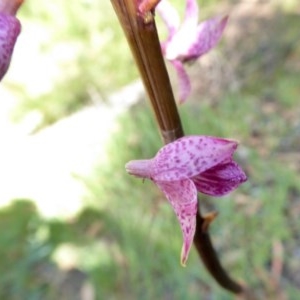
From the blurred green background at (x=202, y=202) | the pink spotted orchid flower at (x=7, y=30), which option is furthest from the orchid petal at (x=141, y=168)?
the blurred green background at (x=202, y=202)

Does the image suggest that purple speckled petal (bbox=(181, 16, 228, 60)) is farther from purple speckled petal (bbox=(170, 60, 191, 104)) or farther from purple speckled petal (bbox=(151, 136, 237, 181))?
purple speckled petal (bbox=(151, 136, 237, 181))

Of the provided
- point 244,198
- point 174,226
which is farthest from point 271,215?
point 174,226

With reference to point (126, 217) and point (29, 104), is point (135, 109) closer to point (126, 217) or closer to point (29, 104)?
point (126, 217)

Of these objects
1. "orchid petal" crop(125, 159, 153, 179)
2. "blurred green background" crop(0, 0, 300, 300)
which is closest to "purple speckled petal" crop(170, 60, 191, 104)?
"orchid petal" crop(125, 159, 153, 179)

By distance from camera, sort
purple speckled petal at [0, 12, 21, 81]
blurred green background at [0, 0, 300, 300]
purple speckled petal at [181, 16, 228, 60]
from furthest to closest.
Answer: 1. blurred green background at [0, 0, 300, 300]
2. purple speckled petal at [181, 16, 228, 60]
3. purple speckled petal at [0, 12, 21, 81]

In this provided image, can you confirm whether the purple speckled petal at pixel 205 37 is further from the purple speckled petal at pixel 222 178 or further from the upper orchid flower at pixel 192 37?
the purple speckled petal at pixel 222 178

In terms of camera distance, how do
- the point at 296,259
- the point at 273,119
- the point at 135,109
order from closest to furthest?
the point at 296,259 < the point at 273,119 < the point at 135,109

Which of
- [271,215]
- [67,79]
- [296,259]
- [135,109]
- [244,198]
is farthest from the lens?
[67,79]
